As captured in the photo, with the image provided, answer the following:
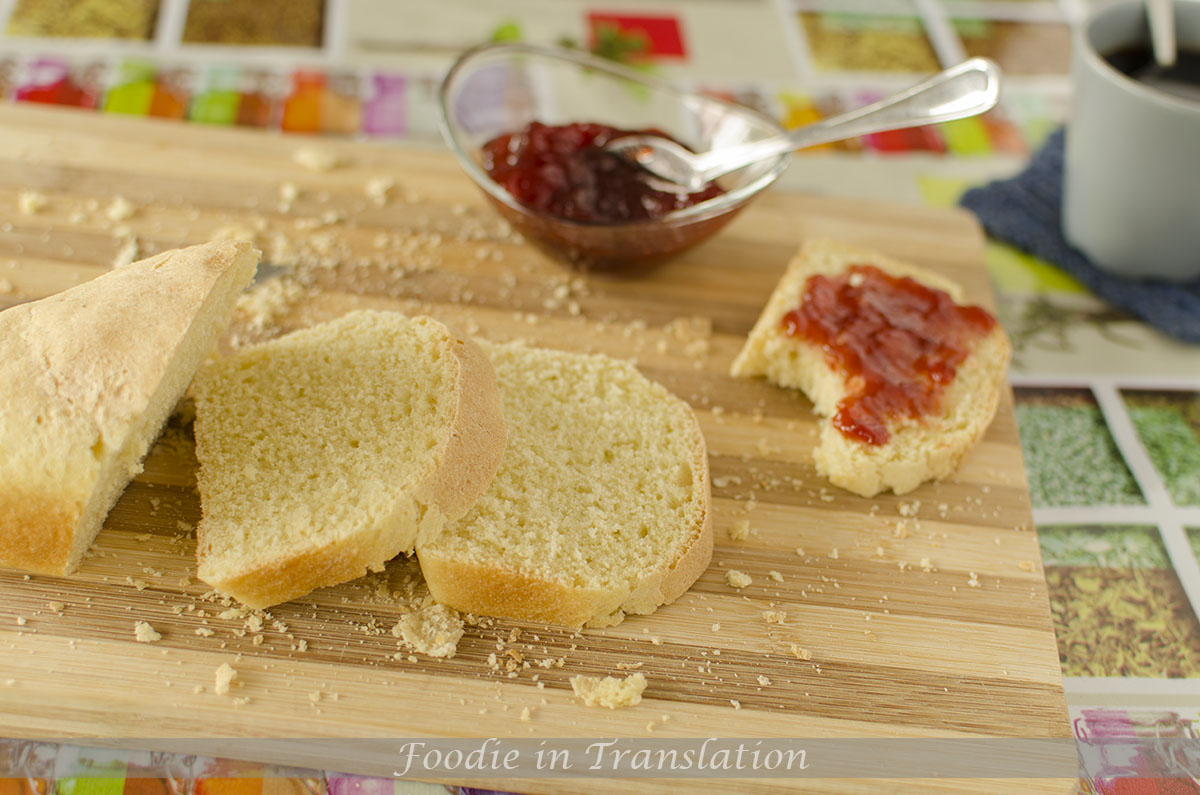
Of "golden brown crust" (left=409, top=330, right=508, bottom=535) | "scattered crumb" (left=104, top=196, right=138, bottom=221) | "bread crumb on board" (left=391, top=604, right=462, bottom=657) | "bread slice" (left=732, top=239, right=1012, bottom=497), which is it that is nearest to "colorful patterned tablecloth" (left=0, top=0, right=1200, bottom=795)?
"bread crumb on board" (left=391, top=604, right=462, bottom=657)

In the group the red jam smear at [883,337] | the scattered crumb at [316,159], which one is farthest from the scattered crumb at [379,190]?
the red jam smear at [883,337]

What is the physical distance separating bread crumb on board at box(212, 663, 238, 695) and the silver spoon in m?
Result: 2.30

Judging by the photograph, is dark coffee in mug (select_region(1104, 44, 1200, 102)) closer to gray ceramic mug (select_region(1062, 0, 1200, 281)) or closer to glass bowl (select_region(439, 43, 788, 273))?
gray ceramic mug (select_region(1062, 0, 1200, 281))

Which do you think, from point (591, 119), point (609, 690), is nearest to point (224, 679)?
point (609, 690)

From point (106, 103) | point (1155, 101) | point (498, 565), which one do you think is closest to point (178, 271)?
point (498, 565)

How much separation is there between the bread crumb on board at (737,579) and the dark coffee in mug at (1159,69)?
9.80 ft

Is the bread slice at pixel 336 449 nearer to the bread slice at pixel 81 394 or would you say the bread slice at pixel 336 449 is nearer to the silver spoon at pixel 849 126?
the bread slice at pixel 81 394

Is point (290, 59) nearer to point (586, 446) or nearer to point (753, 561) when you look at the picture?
point (586, 446)

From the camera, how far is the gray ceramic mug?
4043mm

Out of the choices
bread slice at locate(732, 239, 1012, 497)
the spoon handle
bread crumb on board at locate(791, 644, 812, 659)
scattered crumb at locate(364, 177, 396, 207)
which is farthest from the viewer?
scattered crumb at locate(364, 177, 396, 207)

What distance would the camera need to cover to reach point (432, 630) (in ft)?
9.30

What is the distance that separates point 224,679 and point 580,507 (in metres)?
1.12

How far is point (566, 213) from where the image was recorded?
3.67m

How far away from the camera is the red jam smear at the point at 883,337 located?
134 inches
